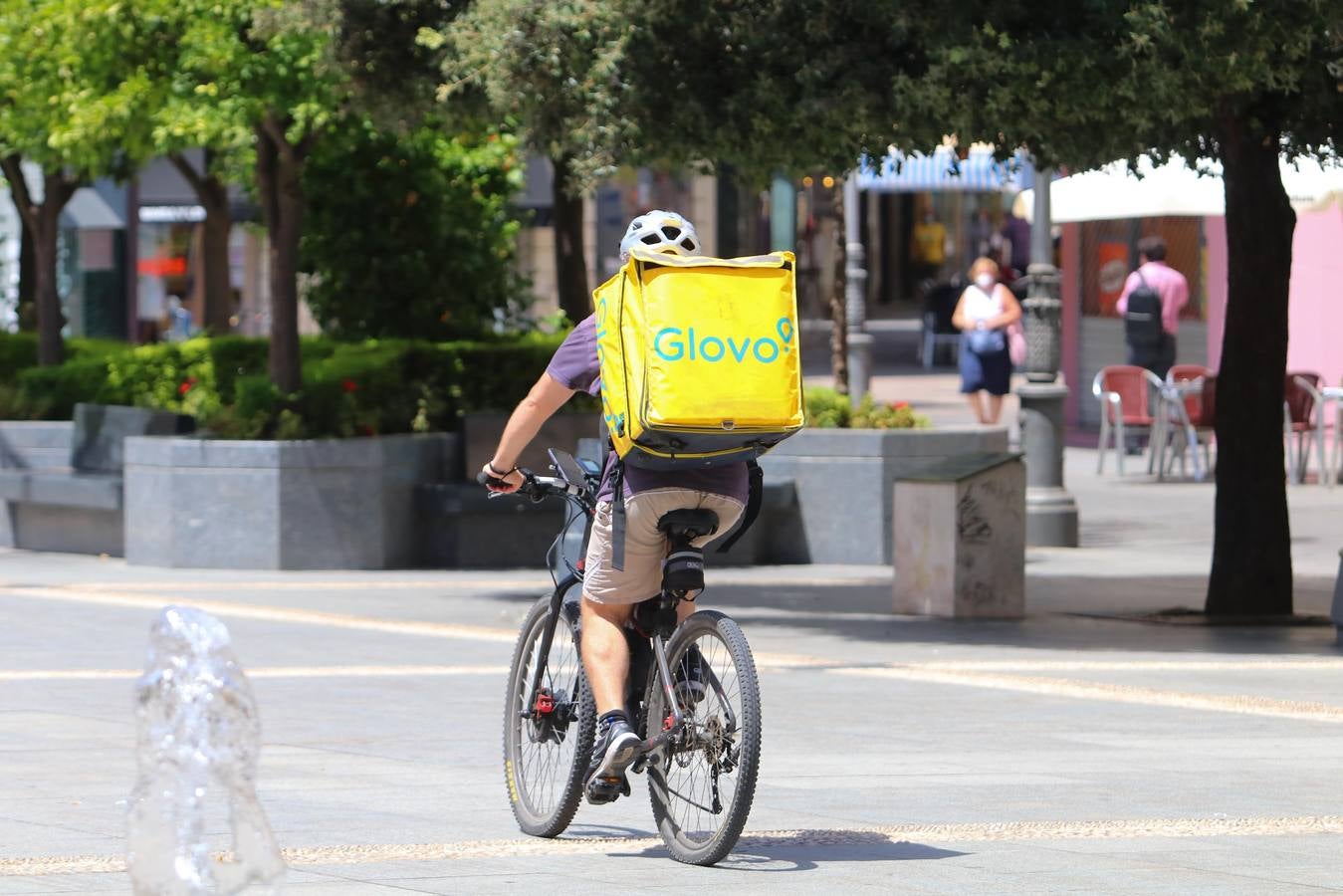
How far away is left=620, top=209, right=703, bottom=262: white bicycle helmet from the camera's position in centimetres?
677

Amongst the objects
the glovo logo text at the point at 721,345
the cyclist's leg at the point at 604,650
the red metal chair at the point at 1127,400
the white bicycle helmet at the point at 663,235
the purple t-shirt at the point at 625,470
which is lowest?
the cyclist's leg at the point at 604,650

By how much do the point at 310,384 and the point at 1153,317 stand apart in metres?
9.05

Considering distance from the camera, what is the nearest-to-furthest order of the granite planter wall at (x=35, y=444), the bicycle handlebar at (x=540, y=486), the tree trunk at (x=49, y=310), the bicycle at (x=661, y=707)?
the bicycle at (x=661, y=707) → the bicycle handlebar at (x=540, y=486) → the granite planter wall at (x=35, y=444) → the tree trunk at (x=49, y=310)

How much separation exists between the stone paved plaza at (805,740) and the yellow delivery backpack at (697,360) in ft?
3.62

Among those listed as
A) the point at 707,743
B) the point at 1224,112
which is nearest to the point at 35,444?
the point at 1224,112

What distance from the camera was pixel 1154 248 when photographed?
74.7 ft

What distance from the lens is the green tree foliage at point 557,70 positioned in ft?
39.4

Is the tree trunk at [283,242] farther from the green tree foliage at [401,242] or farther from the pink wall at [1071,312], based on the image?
the pink wall at [1071,312]

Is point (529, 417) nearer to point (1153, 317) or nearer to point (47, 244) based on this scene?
point (47, 244)

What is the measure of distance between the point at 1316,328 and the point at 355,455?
502 inches

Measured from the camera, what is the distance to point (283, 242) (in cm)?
1639

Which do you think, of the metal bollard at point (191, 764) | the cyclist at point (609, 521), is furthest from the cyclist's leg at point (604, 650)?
the metal bollard at point (191, 764)

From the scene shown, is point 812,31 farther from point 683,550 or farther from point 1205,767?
point 683,550

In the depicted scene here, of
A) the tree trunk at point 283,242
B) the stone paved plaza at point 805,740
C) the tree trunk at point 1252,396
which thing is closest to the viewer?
the stone paved plaza at point 805,740
